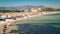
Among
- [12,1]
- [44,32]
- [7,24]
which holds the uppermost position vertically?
[12,1]

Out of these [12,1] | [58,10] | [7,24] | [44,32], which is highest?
[12,1]

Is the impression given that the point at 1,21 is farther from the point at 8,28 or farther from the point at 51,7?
the point at 51,7

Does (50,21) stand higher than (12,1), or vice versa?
(12,1)

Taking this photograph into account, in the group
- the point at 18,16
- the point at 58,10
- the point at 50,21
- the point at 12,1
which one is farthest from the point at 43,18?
the point at 12,1

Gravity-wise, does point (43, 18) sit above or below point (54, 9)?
below

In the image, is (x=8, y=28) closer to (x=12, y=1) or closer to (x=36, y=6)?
(x=12, y=1)

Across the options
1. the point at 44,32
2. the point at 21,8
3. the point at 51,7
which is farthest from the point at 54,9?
the point at 21,8
